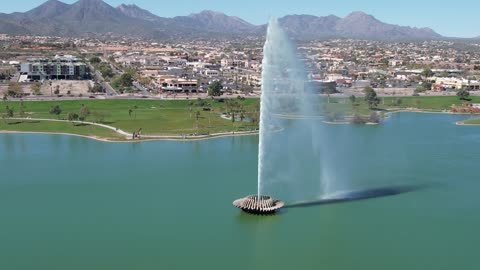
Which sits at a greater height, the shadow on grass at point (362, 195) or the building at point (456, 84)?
the building at point (456, 84)

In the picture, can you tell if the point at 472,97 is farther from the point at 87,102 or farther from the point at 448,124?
the point at 87,102

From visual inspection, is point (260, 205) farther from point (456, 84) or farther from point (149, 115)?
point (456, 84)

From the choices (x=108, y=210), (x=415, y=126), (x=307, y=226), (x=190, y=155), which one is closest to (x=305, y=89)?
(x=307, y=226)

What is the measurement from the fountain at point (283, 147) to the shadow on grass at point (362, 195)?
0.75 meters

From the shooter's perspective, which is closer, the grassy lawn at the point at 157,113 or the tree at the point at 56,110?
the grassy lawn at the point at 157,113

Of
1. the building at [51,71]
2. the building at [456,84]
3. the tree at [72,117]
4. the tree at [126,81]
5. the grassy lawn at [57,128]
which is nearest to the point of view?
the grassy lawn at [57,128]

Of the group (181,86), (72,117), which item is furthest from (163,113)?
(181,86)

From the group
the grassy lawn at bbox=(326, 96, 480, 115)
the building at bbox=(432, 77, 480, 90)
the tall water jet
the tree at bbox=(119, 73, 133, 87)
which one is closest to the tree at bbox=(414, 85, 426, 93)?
the building at bbox=(432, 77, 480, 90)

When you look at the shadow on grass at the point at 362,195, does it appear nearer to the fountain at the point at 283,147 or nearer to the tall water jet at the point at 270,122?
the fountain at the point at 283,147

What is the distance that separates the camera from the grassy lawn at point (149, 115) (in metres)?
Answer: 39.0

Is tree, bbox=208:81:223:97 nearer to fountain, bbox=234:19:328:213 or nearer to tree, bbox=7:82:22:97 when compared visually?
tree, bbox=7:82:22:97

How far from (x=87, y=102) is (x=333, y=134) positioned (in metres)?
22.6

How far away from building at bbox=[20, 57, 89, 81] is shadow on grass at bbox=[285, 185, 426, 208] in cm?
5400

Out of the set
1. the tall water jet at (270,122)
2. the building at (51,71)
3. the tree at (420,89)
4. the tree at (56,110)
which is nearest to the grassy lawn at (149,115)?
the tree at (56,110)
